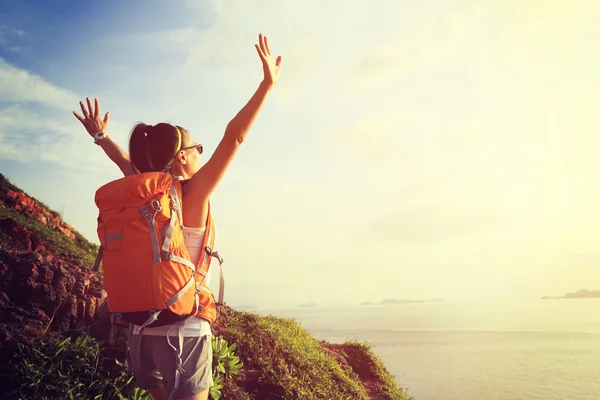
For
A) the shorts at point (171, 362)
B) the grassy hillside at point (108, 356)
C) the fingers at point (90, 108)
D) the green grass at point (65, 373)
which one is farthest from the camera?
the fingers at point (90, 108)

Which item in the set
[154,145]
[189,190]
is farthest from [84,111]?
[189,190]

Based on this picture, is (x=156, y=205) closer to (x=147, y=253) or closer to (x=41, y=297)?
(x=147, y=253)

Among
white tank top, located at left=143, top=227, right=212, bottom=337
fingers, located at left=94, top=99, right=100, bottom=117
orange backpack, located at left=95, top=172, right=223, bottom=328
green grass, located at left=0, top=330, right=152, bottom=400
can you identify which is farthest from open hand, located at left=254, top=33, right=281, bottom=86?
green grass, located at left=0, top=330, right=152, bottom=400

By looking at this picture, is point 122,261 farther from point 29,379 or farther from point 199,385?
point 29,379

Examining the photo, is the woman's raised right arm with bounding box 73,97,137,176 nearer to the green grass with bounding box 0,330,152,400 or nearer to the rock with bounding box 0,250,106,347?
the rock with bounding box 0,250,106,347

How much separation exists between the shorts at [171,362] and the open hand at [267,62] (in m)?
1.91

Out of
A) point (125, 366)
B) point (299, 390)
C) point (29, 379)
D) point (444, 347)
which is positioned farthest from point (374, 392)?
point (444, 347)

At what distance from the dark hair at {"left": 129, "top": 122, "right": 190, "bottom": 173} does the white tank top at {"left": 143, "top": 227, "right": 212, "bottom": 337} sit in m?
0.55

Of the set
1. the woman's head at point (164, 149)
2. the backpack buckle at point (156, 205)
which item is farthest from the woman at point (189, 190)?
the backpack buckle at point (156, 205)

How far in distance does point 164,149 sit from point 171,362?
1491mm

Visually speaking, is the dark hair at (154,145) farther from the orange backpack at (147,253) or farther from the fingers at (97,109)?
the fingers at (97,109)

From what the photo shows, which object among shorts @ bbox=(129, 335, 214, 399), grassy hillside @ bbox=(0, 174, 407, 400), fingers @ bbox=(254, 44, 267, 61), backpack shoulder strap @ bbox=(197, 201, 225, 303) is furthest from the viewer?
grassy hillside @ bbox=(0, 174, 407, 400)

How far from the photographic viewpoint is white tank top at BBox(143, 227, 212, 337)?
3.43 m

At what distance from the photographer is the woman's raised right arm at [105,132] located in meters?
4.63
